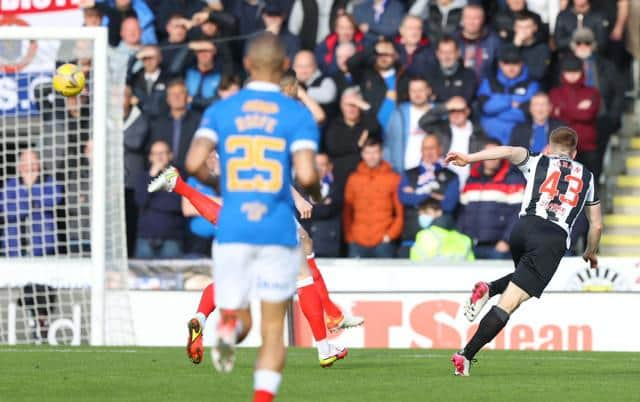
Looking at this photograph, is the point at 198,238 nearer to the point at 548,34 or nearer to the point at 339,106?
the point at 339,106

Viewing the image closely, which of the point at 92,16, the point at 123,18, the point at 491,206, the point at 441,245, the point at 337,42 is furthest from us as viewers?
the point at 123,18

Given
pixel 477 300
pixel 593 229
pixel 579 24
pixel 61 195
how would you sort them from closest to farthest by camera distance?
pixel 477 300 < pixel 593 229 < pixel 61 195 < pixel 579 24

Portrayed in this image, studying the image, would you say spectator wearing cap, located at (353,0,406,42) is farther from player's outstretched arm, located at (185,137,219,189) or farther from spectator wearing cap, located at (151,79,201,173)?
player's outstretched arm, located at (185,137,219,189)

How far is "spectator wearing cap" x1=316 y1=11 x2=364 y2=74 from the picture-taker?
20078 mm

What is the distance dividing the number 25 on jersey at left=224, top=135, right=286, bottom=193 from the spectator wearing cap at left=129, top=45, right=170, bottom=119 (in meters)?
12.0

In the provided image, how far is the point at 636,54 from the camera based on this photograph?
21031 mm

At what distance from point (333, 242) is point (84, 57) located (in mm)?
3557

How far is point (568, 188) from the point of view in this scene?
41.1ft

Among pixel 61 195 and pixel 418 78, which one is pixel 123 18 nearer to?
pixel 61 195

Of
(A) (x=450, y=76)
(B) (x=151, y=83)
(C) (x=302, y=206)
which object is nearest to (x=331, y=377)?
(C) (x=302, y=206)

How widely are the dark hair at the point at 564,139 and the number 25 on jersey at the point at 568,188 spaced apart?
0.20 m

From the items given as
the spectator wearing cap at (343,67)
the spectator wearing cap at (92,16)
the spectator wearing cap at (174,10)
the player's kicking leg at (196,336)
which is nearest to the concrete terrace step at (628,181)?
the spectator wearing cap at (343,67)

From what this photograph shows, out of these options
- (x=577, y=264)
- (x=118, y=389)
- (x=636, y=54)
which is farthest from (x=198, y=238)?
(x=118, y=389)

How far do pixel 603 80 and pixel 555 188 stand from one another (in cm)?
725
